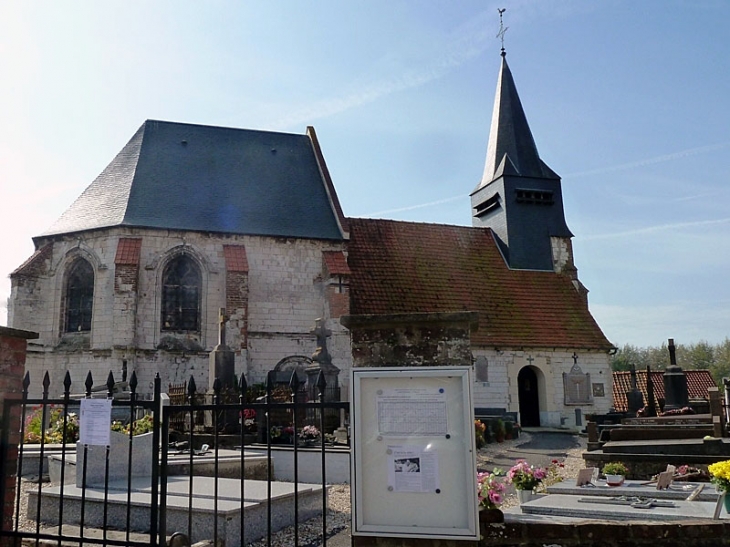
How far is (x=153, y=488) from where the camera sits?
4.59 m

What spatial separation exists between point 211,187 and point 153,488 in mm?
19056

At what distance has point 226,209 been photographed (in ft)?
72.8

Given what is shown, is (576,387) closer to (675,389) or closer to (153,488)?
(675,389)

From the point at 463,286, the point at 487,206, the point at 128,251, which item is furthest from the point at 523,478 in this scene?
the point at 487,206

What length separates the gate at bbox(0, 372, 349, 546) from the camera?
15.0 ft

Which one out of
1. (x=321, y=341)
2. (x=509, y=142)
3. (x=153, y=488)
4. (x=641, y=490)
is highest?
(x=509, y=142)

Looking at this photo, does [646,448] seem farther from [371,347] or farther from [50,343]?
[50,343]

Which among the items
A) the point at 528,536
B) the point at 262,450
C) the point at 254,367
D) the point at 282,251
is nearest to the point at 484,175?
the point at 282,251

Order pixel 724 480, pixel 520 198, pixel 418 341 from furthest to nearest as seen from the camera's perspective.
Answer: pixel 520 198 < pixel 724 480 < pixel 418 341

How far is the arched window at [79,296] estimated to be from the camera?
20.7 metres

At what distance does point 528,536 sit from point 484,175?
27079mm

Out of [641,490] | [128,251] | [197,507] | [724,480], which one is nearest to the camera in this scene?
[724,480]

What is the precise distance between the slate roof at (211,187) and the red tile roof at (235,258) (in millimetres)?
592

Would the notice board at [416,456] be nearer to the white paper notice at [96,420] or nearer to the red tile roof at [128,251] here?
the white paper notice at [96,420]
